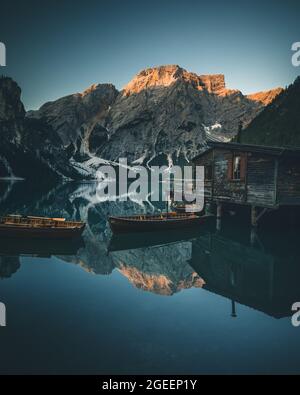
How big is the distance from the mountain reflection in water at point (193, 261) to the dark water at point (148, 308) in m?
0.06

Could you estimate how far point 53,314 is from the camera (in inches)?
412

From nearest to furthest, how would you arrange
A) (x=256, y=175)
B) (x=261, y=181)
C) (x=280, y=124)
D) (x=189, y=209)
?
(x=261, y=181), (x=256, y=175), (x=189, y=209), (x=280, y=124)

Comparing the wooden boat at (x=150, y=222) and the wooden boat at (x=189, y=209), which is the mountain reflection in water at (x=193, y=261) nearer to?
the wooden boat at (x=150, y=222)

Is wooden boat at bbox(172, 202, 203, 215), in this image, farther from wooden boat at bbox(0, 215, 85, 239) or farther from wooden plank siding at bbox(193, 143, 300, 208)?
wooden boat at bbox(0, 215, 85, 239)

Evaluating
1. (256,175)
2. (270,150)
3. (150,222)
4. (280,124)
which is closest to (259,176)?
(256,175)

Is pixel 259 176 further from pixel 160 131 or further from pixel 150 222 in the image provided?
pixel 160 131

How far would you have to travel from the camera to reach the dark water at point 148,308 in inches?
308

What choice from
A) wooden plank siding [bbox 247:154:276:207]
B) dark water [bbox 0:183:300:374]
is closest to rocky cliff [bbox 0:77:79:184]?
wooden plank siding [bbox 247:154:276:207]

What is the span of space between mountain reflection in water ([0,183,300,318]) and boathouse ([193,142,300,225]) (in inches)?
133

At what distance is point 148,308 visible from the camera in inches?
447

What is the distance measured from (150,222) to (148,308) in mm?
11813

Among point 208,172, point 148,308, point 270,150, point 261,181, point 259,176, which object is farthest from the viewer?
point 208,172

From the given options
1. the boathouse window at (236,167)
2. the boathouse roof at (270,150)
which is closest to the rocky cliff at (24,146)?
the boathouse window at (236,167)
